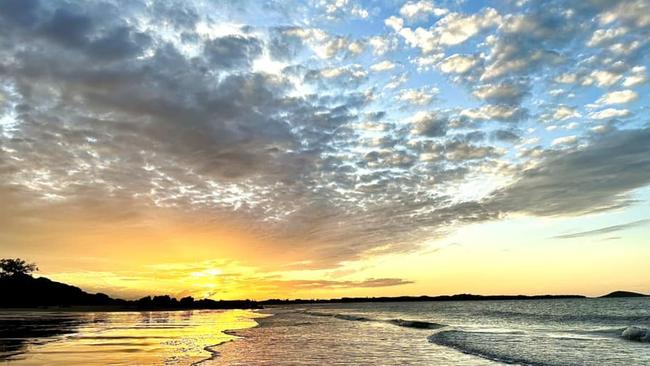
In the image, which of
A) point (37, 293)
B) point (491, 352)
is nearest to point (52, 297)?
point (37, 293)

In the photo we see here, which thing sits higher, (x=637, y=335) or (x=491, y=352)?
(x=637, y=335)

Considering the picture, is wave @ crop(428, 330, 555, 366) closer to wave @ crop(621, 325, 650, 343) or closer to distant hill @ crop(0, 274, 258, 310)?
wave @ crop(621, 325, 650, 343)

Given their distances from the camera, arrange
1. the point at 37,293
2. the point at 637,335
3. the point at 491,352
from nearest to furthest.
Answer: the point at 491,352 → the point at 637,335 → the point at 37,293

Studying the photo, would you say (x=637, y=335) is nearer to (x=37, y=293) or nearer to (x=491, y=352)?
(x=491, y=352)

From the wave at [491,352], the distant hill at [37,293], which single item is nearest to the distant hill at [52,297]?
the distant hill at [37,293]

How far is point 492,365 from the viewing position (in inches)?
929

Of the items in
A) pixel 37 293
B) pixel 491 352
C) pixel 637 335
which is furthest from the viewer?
pixel 37 293

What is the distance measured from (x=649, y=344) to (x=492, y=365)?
18736mm

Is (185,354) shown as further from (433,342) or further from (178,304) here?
(178,304)

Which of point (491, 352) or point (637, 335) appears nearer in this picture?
point (491, 352)

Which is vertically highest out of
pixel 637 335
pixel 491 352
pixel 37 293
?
pixel 37 293

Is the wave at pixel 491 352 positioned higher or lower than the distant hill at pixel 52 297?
lower

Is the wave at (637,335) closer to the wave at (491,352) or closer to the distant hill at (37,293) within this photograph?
the wave at (491,352)

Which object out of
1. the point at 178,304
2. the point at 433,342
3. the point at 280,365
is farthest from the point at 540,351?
the point at 178,304
